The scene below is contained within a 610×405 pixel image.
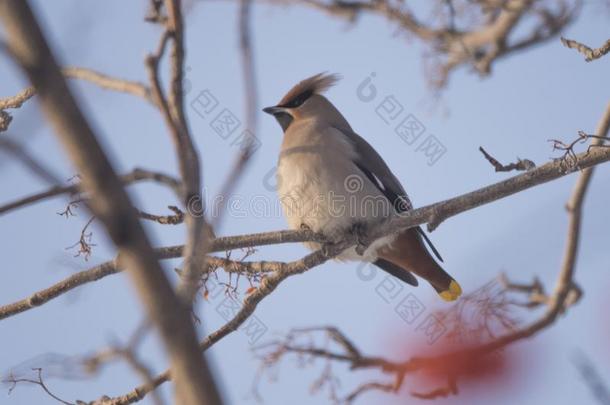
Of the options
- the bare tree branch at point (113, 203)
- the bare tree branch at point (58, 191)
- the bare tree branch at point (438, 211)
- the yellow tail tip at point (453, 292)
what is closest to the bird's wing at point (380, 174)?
the yellow tail tip at point (453, 292)

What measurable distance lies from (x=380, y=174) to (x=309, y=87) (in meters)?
0.98

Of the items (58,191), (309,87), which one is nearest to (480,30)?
(309,87)

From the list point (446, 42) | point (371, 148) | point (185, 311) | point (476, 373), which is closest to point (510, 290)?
point (371, 148)

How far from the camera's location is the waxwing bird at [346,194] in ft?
Result: 14.3

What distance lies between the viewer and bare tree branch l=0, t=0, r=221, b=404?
36.8 inches

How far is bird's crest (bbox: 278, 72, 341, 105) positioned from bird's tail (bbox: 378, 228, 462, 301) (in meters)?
1.29

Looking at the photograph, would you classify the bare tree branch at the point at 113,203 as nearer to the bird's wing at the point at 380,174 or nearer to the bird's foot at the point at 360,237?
the bird's foot at the point at 360,237

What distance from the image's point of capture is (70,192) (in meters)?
1.36

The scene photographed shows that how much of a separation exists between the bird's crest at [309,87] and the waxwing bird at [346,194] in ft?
0.85

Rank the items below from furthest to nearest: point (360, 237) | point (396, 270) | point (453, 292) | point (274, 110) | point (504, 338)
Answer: point (274, 110), point (396, 270), point (453, 292), point (360, 237), point (504, 338)

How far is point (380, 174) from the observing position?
4879mm

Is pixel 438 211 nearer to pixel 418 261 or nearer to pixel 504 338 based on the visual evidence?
pixel 504 338

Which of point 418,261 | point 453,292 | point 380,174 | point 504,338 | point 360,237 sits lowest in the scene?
point 504,338

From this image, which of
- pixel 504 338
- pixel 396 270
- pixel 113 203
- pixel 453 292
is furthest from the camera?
pixel 396 270
